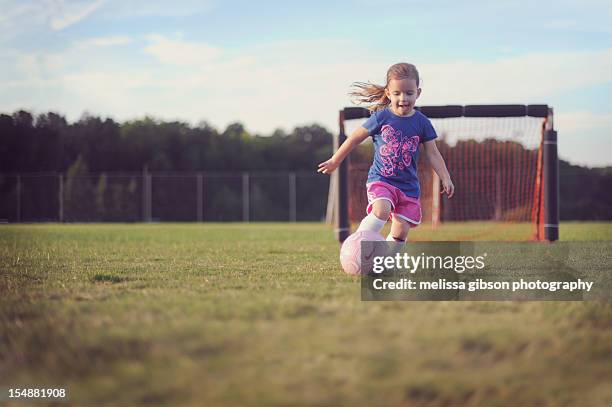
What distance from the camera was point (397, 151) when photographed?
4922mm

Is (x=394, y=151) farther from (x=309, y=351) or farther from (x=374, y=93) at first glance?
(x=309, y=351)

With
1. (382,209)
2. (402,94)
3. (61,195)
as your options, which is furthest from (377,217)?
(61,195)

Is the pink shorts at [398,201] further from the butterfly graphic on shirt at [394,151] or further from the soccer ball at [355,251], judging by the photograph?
the soccer ball at [355,251]

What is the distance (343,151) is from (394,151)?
0.40 m

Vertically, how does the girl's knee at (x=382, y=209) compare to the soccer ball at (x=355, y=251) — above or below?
above

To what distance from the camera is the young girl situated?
485cm

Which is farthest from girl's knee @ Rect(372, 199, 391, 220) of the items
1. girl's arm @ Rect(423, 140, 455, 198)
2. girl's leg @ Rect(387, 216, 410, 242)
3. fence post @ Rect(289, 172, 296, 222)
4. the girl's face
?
fence post @ Rect(289, 172, 296, 222)

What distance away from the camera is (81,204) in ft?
84.0

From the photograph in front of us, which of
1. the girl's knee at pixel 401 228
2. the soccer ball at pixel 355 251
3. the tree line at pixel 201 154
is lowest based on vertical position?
the soccer ball at pixel 355 251

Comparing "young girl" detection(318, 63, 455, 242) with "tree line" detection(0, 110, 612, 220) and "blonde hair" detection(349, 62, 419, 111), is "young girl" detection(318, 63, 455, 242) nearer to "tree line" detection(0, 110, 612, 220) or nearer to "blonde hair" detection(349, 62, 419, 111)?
"blonde hair" detection(349, 62, 419, 111)

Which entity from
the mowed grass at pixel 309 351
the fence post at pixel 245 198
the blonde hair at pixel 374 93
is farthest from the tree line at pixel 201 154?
the mowed grass at pixel 309 351

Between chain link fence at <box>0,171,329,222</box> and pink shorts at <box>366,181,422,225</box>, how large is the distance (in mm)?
20200

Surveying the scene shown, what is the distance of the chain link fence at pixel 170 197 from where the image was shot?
80.7 feet

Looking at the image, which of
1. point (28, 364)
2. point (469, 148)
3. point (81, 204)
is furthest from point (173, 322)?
point (81, 204)
